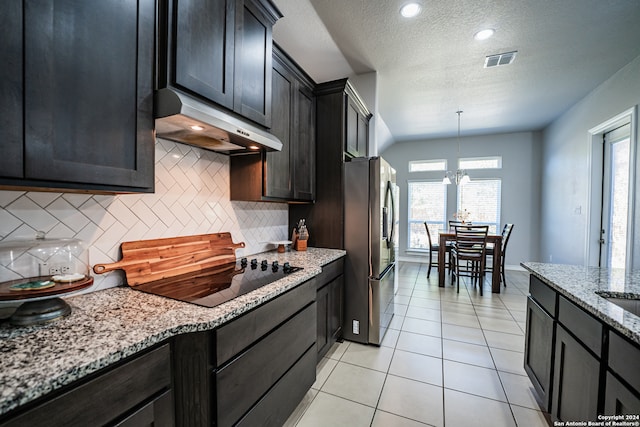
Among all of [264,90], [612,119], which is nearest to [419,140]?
[612,119]

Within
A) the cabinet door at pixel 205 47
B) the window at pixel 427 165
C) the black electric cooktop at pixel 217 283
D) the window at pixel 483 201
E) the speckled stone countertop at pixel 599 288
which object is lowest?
the black electric cooktop at pixel 217 283

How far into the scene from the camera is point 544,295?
1.65 metres

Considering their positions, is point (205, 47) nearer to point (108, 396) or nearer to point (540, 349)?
point (108, 396)

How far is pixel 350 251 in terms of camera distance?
258 centimetres

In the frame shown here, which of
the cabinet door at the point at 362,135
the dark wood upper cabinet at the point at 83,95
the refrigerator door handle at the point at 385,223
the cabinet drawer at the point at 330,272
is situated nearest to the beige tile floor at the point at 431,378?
the cabinet drawer at the point at 330,272

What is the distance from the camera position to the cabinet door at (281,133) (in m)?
2.07

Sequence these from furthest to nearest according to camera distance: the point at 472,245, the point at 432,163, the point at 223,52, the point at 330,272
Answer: the point at 432,163, the point at 472,245, the point at 330,272, the point at 223,52

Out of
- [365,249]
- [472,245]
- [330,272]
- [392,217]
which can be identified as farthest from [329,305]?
[472,245]

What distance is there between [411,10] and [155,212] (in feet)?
8.05

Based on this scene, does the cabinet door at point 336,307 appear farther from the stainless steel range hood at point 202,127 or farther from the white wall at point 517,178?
the white wall at point 517,178

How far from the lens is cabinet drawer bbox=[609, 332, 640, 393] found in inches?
35.8

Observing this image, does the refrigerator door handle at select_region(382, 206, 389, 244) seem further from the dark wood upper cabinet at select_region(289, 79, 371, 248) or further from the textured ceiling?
the textured ceiling

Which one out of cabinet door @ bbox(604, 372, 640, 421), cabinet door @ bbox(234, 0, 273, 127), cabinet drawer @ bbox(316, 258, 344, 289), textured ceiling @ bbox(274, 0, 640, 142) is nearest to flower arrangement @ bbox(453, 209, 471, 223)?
textured ceiling @ bbox(274, 0, 640, 142)

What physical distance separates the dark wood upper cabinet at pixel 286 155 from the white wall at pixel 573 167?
11.4 feet
